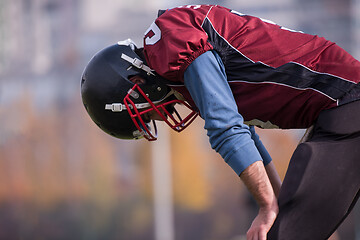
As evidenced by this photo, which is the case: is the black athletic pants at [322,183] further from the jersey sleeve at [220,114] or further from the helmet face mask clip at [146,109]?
the helmet face mask clip at [146,109]

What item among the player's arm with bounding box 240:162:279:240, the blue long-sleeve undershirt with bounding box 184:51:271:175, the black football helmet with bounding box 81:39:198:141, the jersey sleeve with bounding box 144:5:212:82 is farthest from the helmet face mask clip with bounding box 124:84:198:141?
the player's arm with bounding box 240:162:279:240

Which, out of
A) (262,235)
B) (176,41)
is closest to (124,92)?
(176,41)

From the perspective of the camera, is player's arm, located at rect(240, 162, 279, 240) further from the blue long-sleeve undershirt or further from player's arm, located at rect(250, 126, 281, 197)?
player's arm, located at rect(250, 126, 281, 197)

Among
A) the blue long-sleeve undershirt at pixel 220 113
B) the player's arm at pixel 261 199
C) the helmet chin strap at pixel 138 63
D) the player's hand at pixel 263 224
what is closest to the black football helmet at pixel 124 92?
the helmet chin strap at pixel 138 63

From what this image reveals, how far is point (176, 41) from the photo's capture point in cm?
198

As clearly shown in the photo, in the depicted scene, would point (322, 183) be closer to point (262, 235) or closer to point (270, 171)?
point (262, 235)

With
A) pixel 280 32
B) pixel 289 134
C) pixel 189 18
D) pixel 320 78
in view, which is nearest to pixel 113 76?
pixel 189 18

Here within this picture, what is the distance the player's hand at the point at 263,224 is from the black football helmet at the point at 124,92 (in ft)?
2.11

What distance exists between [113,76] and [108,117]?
0.20 m

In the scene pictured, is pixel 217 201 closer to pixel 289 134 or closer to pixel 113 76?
pixel 289 134

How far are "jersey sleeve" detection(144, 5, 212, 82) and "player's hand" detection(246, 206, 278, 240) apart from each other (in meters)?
0.59

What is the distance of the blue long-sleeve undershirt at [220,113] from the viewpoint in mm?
1874

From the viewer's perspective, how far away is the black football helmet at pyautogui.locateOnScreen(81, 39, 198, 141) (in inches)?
90.4

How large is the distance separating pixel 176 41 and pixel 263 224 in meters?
0.72
